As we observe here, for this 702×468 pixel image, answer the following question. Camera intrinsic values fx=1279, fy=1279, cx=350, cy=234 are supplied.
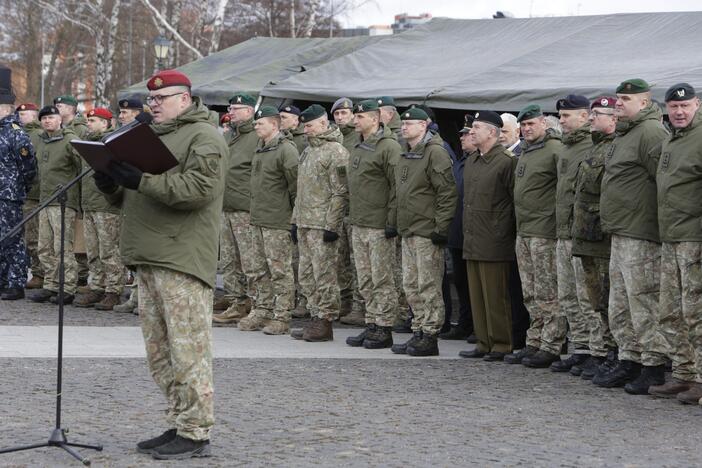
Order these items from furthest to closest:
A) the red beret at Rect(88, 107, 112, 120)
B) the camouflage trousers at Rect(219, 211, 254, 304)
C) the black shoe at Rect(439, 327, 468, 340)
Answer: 1. the red beret at Rect(88, 107, 112, 120)
2. the camouflage trousers at Rect(219, 211, 254, 304)
3. the black shoe at Rect(439, 327, 468, 340)

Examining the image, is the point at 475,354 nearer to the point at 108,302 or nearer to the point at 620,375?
the point at 620,375

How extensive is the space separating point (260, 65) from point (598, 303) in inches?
445

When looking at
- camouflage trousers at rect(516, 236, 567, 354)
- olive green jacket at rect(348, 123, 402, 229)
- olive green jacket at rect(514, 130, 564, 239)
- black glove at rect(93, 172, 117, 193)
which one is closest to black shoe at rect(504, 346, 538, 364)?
camouflage trousers at rect(516, 236, 567, 354)

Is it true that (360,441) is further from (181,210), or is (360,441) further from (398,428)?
(181,210)

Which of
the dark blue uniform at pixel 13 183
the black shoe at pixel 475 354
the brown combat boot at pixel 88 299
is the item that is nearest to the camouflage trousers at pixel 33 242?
the dark blue uniform at pixel 13 183

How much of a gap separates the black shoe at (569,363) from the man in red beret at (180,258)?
4411 mm

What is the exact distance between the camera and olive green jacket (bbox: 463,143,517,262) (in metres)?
11.1

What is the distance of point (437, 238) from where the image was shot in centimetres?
1115

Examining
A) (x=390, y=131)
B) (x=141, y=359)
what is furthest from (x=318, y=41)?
(x=141, y=359)

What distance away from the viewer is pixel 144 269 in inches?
276

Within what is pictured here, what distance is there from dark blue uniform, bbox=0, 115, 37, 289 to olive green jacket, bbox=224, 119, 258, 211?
116 inches

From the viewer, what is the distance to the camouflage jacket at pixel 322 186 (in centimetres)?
1210

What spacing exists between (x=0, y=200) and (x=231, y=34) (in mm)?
43353

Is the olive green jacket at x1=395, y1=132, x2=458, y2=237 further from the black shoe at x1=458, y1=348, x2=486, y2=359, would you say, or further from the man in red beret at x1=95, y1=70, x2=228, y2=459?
the man in red beret at x1=95, y1=70, x2=228, y2=459
